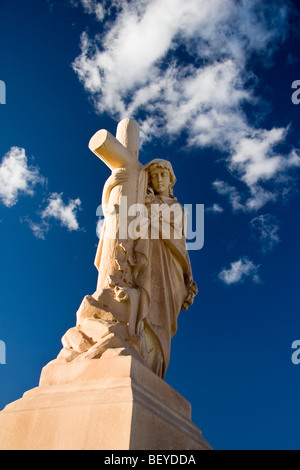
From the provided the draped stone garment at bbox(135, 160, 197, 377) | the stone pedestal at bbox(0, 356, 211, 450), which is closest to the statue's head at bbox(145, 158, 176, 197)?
the draped stone garment at bbox(135, 160, 197, 377)

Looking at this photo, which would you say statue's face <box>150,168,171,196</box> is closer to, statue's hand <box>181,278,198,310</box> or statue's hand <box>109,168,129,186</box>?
statue's hand <box>109,168,129,186</box>

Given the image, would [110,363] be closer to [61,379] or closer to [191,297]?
[61,379]

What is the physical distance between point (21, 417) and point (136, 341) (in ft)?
4.97

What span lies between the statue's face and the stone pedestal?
361cm

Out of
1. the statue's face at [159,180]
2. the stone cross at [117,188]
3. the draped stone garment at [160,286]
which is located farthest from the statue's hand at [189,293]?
the statue's face at [159,180]

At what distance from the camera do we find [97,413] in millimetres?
4008

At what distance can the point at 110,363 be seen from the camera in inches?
176

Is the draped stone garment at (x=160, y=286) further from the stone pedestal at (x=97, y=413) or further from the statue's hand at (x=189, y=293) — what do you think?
the stone pedestal at (x=97, y=413)

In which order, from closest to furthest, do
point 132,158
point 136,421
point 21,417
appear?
point 136,421 → point 21,417 → point 132,158

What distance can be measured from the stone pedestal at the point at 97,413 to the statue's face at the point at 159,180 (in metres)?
3.61

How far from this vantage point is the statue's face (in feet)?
24.9

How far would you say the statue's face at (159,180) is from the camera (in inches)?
299

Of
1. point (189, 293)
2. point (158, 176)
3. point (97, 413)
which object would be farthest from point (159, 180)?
point (97, 413)
